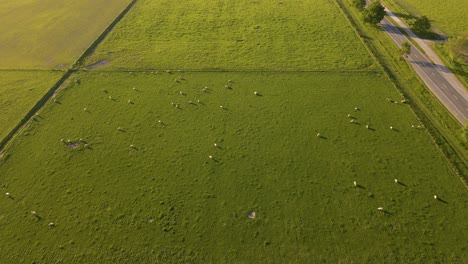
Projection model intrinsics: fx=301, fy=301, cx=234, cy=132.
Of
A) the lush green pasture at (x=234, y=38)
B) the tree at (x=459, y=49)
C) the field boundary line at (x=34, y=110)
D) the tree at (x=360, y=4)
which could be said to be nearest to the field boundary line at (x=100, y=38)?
the lush green pasture at (x=234, y=38)

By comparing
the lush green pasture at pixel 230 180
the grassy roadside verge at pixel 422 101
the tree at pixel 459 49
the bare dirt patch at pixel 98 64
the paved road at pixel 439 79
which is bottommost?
the bare dirt patch at pixel 98 64

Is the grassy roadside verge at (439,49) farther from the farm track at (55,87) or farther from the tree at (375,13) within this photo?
the farm track at (55,87)

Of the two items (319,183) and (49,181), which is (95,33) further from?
(319,183)

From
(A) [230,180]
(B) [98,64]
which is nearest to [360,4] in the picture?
(A) [230,180]

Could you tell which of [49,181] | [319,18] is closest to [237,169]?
[49,181]

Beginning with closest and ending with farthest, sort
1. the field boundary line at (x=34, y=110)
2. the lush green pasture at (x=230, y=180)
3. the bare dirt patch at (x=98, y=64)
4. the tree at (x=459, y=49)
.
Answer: the lush green pasture at (x=230, y=180)
the field boundary line at (x=34, y=110)
the tree at (x=459, y=49)
the bare dirt patch at (x=98, y=64)

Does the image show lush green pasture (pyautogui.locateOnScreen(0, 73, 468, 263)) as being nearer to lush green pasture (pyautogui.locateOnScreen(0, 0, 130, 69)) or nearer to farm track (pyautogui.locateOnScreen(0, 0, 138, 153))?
farm track (pyautogui.locateOnScreen(0, 0, 138, 153))

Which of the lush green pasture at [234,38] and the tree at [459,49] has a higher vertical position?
the tree at [459,49]
